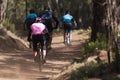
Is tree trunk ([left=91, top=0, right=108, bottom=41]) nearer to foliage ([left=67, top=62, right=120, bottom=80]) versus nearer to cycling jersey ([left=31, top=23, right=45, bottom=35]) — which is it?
cycling jersey ([left=31, top=23, right=45, bottom=35])

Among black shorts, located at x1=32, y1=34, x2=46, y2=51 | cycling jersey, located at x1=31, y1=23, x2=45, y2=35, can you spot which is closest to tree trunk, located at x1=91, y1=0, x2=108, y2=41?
black shorts, located at x1=32, y1=34, x2=46, y2=51

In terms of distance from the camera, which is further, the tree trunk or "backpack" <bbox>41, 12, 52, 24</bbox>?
the tree trunk

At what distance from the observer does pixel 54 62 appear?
1789 centimetres

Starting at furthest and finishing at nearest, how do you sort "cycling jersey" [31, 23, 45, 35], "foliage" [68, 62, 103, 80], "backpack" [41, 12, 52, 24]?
"backpack" [41, 12, 52, 24], "cycling jersey" [31, 23, 45, 35], "foliage" [68, 62, 103, 80]

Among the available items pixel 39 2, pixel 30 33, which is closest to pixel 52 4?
pixel 39 2

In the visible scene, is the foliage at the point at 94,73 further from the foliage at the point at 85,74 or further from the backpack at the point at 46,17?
the backpack at the point at 46,17

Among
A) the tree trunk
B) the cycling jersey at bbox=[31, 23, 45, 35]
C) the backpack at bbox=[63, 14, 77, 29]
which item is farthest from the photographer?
the backpack at bbox=[63, 14, 77, 29]

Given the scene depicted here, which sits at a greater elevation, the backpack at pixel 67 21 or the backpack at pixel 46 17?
the backpack at pixel 46 17

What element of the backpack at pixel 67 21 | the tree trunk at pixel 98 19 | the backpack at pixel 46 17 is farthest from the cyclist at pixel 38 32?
the backpack at pixel 67 21

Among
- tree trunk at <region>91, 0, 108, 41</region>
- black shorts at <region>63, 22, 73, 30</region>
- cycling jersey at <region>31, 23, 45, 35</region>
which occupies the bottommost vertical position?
black shorts at <region>63, 22, 73, 30</region>

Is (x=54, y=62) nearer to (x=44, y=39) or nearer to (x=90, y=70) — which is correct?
(x=44, y=39)

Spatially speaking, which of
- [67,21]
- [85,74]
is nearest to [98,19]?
[67,21]

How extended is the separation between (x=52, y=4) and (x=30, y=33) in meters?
47.9

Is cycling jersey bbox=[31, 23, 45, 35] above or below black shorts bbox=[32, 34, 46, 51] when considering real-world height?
above
